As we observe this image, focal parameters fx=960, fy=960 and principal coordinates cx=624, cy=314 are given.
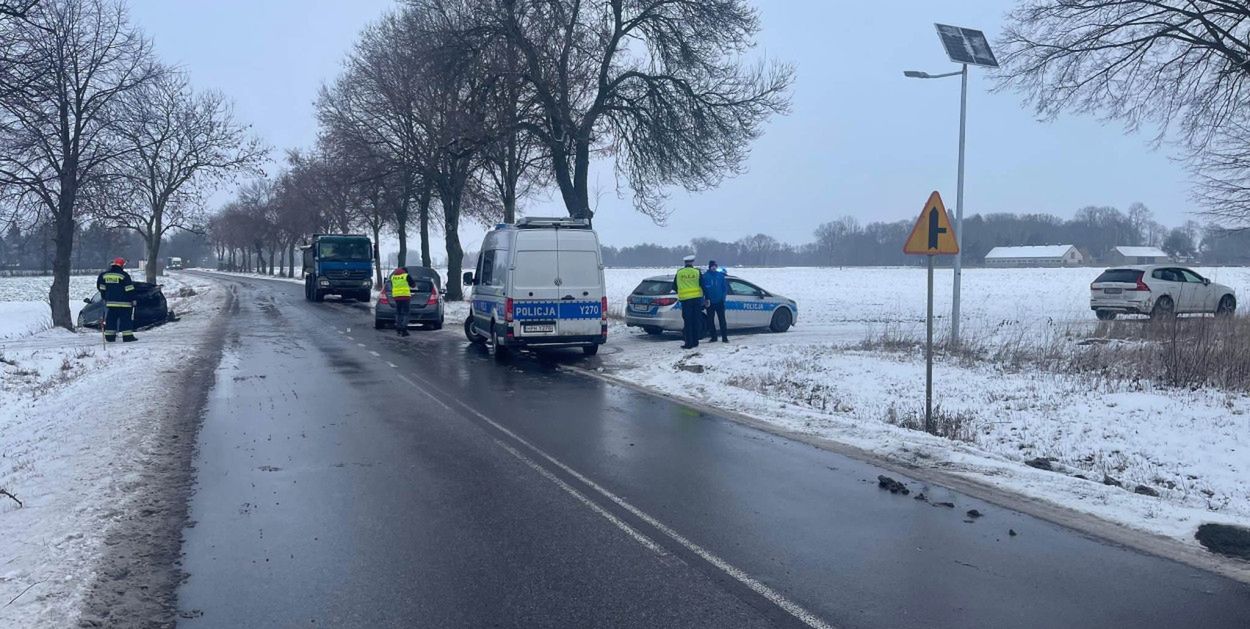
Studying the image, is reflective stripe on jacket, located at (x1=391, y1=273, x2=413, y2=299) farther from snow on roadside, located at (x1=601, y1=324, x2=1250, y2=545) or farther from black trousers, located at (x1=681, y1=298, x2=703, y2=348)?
snow on roadside, located at (x1=601, y1=324, x2=1250, y2=545)

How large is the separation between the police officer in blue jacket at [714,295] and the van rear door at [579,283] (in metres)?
2.59

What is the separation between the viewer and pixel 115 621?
4.81 m

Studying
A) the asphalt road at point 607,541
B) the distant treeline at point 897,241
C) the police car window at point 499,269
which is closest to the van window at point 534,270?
the police car window at point 499,269

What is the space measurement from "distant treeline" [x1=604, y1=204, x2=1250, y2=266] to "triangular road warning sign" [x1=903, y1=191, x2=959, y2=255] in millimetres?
83200

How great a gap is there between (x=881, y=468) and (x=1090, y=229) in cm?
11802

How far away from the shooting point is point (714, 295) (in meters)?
19.5

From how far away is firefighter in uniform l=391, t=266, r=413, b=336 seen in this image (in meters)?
24.1

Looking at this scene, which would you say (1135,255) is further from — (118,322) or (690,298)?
(118,322)

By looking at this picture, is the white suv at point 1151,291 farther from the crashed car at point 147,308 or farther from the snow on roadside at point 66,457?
the crashed car at point 147,308

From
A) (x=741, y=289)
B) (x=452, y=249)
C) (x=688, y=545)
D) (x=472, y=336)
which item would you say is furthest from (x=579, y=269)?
(x=452, y=249)

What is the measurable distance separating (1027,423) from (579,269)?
8872 mm

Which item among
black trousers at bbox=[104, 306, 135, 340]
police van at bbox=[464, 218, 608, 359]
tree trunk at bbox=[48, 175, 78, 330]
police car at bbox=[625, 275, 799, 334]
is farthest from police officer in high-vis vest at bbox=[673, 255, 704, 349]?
tree trunk at bbox=[48, 175, 78, 330]

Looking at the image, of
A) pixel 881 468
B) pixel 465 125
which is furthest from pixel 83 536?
pixel 465 125

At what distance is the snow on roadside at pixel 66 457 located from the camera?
529 cm
